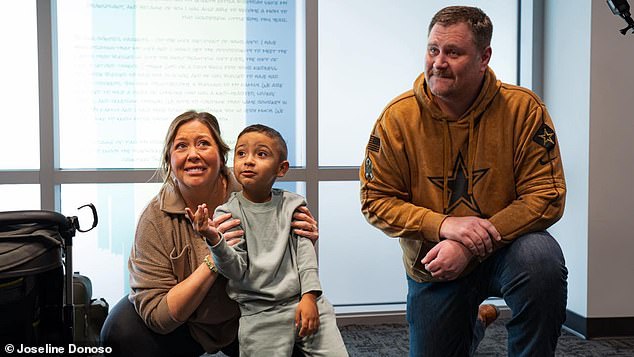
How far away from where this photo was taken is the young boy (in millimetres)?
1970

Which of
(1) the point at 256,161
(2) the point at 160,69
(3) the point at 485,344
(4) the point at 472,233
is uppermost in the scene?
(2) the point at 160,69

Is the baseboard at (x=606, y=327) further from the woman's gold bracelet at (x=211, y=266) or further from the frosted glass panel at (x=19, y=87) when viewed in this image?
the frosted glass panel at (x=19, y=87)

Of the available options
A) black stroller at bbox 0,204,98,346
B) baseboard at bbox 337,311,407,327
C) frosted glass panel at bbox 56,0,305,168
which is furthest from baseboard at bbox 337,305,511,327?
black stroller at bbox 0,204,98,346

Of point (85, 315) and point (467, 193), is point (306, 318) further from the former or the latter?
point (85, 315)

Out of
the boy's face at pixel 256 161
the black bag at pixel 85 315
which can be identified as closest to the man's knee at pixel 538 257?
the boy's face at pixel 256 161

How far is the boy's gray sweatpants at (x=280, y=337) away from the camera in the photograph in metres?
1.97

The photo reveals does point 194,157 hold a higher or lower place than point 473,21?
lower

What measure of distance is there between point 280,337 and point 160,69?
1.89 meters

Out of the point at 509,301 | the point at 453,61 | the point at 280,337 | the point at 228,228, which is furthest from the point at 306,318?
the point at 453,61

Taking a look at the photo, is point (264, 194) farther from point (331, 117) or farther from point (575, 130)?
point (575, 130)

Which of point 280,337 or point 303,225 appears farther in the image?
point 303,225

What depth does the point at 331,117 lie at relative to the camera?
3617 mm

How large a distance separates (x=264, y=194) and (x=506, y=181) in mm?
729

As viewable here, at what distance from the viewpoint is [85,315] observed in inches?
93.8
